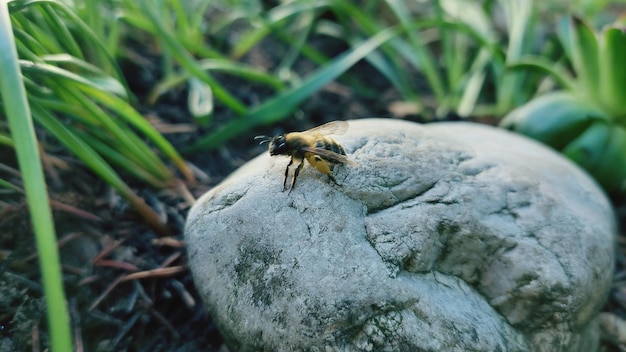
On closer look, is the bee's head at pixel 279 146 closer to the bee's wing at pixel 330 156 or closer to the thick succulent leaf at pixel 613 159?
the bee's wing at pixel 330 156

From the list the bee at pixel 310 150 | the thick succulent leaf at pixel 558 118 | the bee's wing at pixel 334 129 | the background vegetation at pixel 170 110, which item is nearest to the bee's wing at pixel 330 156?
the bee at pixel 310 150

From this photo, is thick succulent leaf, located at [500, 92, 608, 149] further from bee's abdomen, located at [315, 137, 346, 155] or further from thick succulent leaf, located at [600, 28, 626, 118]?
bee's abdomen, located at [315, 137, 346, 155]

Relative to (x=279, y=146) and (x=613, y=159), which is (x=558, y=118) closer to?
(x=613, y=159)

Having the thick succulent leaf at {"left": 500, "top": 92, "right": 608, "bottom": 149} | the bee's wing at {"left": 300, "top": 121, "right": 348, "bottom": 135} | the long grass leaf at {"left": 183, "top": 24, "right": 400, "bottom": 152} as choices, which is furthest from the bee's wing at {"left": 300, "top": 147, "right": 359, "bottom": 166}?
the thick succulent leaf at {"left": 500, "top": 92, "right": 608, "bottom": 149}

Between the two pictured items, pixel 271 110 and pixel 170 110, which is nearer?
pixel 271 110

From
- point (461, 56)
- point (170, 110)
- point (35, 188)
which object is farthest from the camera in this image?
point (461, 56)

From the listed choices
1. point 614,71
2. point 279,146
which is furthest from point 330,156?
point 614,71
